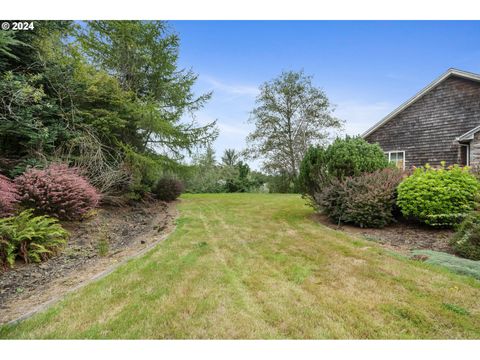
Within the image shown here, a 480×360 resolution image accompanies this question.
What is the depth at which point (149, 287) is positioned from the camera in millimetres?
2525

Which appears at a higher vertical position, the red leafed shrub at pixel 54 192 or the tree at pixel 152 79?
the tree at pixel 152 79

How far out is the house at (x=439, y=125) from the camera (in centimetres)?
977

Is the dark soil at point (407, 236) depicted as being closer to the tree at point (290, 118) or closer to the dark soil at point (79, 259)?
the dark soil at point (79, 259)

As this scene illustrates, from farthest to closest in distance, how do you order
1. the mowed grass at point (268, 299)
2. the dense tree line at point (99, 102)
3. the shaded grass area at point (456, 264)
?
the dense tree line at point (99, 102)
the shaded grass area at point (456, 264)
the mowed grass at point (268, 299)

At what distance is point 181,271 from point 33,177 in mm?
3511

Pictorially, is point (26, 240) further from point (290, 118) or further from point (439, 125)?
point (290, 118)

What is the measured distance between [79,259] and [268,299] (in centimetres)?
298

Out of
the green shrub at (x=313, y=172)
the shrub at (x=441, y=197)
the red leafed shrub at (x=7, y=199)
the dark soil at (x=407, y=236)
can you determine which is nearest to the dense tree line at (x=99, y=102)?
the red leafed shrub at (x=7, y=199)

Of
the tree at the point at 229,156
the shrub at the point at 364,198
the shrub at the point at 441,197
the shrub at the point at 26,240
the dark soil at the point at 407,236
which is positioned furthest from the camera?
the tree at the point at 229,156

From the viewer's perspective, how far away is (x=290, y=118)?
19938 millimetres

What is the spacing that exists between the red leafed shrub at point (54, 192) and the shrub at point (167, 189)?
5.17 m

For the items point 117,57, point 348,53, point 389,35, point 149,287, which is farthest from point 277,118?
point 149,287

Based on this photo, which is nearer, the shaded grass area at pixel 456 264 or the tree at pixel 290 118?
the shaded grass area at pixel 456 264

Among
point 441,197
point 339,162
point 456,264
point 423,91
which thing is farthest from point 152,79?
point 423,91
